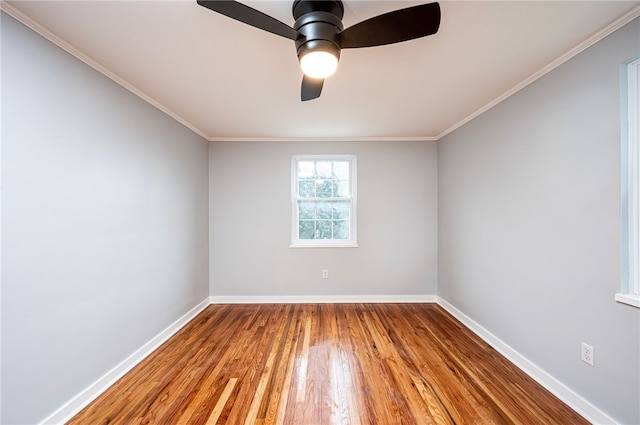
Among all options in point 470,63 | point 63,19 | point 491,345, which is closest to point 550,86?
point 470,63

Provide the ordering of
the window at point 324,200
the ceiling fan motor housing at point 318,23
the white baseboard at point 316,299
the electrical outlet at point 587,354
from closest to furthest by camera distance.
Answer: the ceiling fan motor housing at point 318,23 → the electrical outlet at point 587,354 → the white baseboard at point 316,299 → the window at point 324,200

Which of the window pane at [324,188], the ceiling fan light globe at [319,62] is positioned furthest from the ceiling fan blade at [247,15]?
the window pane at [324,188]

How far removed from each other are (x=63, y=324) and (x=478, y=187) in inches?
142

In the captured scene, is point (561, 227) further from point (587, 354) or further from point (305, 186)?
point (305, 186)

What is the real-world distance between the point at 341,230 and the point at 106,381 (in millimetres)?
2895

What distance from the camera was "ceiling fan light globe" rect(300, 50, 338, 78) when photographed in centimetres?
138

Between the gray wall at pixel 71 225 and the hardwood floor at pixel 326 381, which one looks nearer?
the gray wall at pixel 71 225

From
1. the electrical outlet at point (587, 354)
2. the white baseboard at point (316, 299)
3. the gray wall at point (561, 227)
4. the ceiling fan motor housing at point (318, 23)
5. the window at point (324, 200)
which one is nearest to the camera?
the ceiling fan motor housing at point (318, 23)

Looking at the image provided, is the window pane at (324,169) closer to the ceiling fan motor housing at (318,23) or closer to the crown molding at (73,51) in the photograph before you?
the crown molding at (73,51)

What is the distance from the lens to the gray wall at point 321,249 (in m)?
3.84

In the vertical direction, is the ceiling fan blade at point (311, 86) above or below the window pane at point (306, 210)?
above

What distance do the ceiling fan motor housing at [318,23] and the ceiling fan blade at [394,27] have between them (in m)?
0.06

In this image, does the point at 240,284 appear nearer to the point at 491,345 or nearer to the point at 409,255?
the point at 409,255

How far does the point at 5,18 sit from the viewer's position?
1.39m
